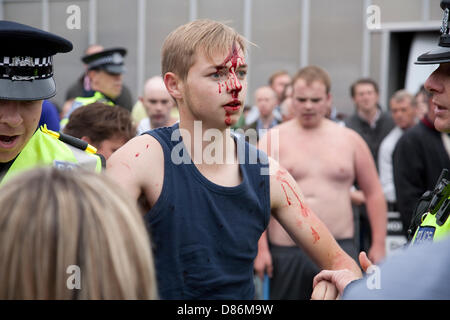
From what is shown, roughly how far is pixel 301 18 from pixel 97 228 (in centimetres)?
A: 1104

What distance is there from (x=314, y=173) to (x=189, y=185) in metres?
3.02

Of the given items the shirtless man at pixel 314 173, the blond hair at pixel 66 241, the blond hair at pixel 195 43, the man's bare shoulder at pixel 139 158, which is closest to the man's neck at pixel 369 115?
the shirtless man at pixel 314 173

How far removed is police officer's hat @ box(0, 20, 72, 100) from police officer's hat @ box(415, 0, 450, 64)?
4.85 feet

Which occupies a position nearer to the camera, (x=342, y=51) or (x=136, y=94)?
(x=342, y=51)

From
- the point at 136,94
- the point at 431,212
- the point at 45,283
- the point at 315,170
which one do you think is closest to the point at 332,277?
the point at 431,212

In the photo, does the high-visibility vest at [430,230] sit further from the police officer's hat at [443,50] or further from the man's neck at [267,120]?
the man's neck at [267,120]

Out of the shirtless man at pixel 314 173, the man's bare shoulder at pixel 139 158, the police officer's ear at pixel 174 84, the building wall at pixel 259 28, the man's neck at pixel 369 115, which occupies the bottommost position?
the shirtless man at pixel 314 173

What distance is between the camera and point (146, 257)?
1392mm

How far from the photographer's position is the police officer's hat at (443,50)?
2768 mm

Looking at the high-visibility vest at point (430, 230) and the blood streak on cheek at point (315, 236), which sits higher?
the high-visibility vest at point (430, 230)

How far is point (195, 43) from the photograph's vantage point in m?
2.89

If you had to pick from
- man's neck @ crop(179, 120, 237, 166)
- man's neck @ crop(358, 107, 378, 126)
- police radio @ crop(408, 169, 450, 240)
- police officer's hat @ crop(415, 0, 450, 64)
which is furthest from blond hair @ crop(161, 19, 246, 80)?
man's neck @ crop(358, 107, 378, 126)

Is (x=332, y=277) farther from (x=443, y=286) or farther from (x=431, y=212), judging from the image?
(x=443, y=286)

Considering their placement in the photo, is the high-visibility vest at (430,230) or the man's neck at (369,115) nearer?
the high-visibility vest at (430,230)
